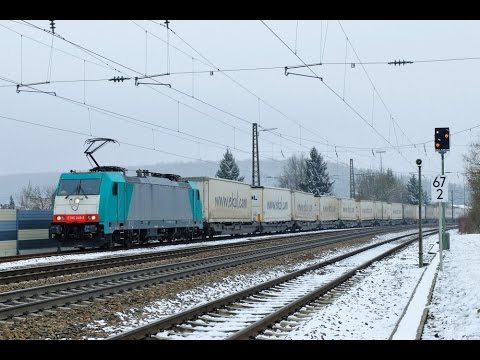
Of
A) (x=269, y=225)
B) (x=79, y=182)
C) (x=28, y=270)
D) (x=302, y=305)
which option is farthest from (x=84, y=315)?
(x=269, y=225)

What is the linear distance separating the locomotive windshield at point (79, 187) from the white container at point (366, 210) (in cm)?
4873

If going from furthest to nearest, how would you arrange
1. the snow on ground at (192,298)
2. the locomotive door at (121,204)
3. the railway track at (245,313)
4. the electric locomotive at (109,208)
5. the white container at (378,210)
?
the white container at (378,210)
the locomotive door at (121,204)
the electric locomotive at (109,208)
the snow on ground at (192,298)
the railway track at (245,313)

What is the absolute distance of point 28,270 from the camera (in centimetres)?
1605

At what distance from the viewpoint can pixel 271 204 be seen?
44.3 metres

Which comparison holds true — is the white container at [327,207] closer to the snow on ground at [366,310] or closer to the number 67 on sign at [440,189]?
the number 67 on sign at [440,189]

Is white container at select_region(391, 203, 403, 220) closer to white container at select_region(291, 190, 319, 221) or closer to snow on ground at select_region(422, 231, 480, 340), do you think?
white container at select_region(291, 190, 319, 221)

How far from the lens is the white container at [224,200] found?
34781 mm

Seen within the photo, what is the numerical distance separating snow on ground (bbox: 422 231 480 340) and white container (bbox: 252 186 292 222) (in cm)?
2569

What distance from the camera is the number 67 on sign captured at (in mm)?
16703

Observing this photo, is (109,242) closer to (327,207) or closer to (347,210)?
(327,207)

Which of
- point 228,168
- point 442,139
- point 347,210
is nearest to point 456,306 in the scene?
point 442,139

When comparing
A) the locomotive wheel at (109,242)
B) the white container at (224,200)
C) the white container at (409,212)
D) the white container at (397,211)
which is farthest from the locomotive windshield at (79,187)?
the white container at (409,212)
